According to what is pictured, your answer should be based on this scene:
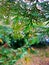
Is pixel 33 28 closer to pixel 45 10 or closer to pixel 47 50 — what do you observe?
pixel 45 10

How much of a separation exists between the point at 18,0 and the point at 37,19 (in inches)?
6.7

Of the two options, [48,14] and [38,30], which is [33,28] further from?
[48,14]

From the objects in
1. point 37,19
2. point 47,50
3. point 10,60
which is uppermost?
point 37,19

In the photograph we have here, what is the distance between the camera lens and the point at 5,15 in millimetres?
1276

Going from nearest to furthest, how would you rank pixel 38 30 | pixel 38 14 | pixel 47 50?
pixel 38 14 < pixel 38 30 < pixel 47 50

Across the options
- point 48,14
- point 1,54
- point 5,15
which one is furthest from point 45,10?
point 1,54

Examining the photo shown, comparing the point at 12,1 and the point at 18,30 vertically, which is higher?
the point at 12,1

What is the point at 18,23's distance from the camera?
49.9 inches

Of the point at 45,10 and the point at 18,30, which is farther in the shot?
the point at 18,30

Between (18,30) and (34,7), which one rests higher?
(34,7)

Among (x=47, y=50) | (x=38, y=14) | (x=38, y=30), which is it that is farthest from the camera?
(x=47, y=50)

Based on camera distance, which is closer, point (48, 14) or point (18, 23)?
point (48, 14)

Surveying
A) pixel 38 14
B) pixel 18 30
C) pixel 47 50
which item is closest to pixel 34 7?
pixel 38 14

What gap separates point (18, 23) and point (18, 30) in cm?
5
